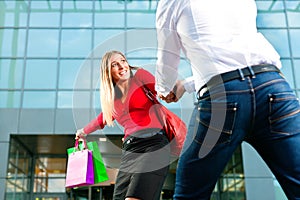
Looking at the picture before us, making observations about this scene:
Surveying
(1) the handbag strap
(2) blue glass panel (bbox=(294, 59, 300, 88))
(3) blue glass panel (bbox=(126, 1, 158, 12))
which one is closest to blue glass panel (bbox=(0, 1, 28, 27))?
(3) blue glass panel (bbox=(126, 1, 158, 12))

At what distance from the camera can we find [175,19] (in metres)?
1.95

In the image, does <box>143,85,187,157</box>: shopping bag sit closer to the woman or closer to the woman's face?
the woman

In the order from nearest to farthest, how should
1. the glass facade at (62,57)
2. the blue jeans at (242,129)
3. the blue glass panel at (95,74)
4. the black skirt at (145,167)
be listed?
the blue jeans at (242,129)
the black skirt at (145,167)
the glass facade at (62,57)
the blue glass panel at (95,74)

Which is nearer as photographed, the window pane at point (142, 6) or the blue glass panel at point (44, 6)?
the blue glass panel at point (44, 6)

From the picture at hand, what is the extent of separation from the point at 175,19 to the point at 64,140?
14.1 m

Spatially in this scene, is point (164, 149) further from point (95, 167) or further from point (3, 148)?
point (3, 148)

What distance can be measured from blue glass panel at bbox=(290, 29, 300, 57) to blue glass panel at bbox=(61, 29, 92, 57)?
7.65 m

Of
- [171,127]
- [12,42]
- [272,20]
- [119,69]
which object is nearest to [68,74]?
[12,42]

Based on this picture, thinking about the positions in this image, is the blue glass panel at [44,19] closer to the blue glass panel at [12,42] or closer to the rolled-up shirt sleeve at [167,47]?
the blue glass panel at [12,42]

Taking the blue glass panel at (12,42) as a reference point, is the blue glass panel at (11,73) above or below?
below

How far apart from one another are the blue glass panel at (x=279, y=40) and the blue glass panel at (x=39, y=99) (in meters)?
8.35

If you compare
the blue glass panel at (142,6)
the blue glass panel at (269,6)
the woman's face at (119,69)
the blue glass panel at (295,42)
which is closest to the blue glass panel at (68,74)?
the blue glass panel at (142,6)

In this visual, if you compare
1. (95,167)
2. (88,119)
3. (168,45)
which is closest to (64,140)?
(88,119)

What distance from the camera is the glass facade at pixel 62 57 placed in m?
15.3
